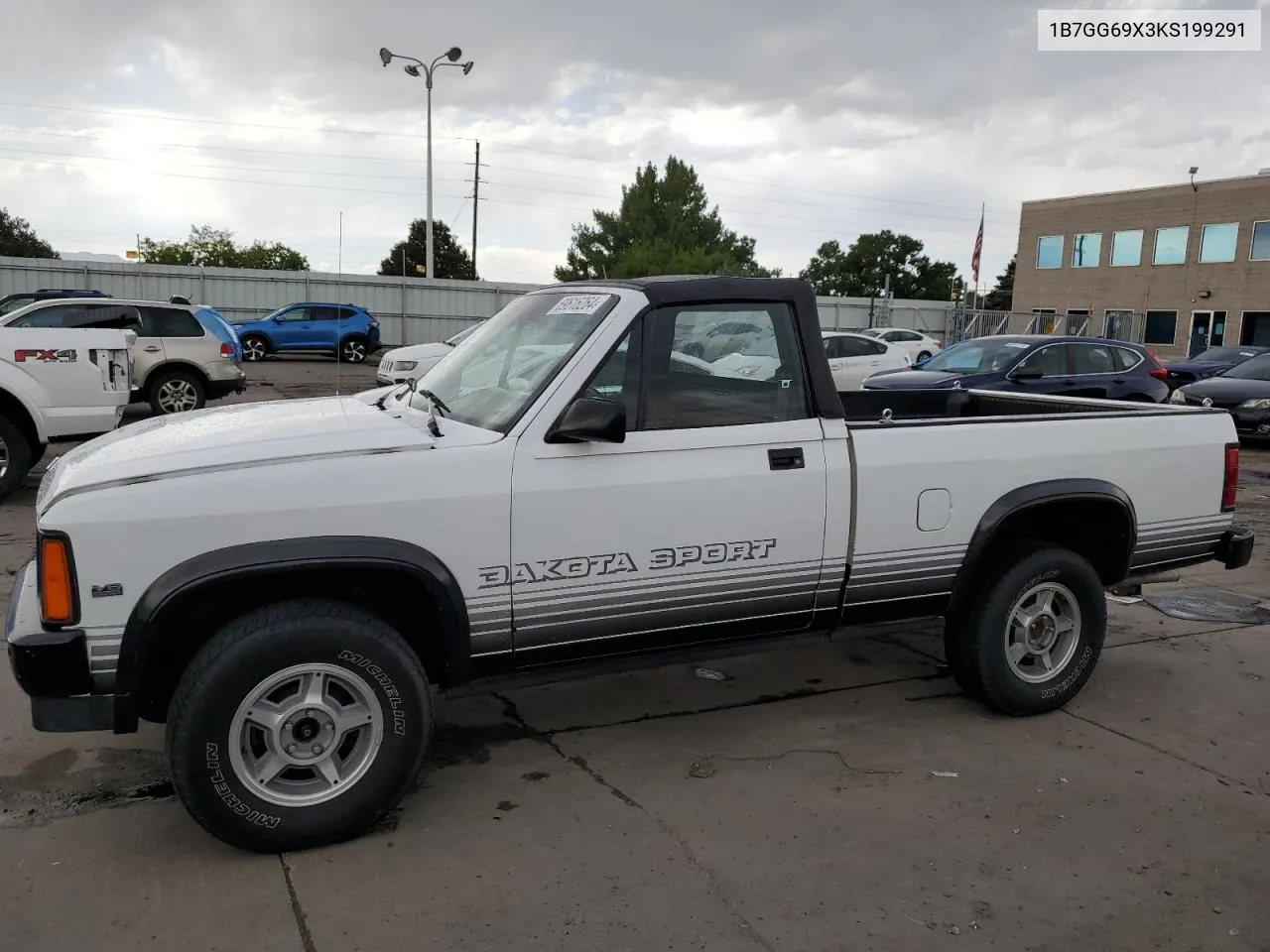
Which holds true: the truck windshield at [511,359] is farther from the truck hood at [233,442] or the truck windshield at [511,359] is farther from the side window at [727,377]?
the side window at [727,377]

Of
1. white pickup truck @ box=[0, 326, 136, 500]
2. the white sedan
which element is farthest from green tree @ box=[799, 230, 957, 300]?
white pickup truck @ box=[0, 326, 136, 500]

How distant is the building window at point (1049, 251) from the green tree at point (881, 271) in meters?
52.4

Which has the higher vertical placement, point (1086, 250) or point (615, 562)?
point (1086, 250)

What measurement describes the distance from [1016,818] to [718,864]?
1.17 m

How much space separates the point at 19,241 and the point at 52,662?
70.6m

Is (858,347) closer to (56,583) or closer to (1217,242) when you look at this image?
(56,583)

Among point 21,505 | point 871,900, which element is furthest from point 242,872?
point 21,505

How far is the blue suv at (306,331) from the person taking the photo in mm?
27891

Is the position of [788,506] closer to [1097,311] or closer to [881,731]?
[881,731]

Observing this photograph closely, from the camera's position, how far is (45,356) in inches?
343

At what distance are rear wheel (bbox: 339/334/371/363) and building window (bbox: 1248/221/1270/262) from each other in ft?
99.4

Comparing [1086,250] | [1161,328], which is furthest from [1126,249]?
[1161,328]

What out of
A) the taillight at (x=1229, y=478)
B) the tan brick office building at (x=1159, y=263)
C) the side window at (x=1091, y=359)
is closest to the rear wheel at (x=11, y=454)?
the taillight at (x=1229, y=478)

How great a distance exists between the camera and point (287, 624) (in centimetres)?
320
